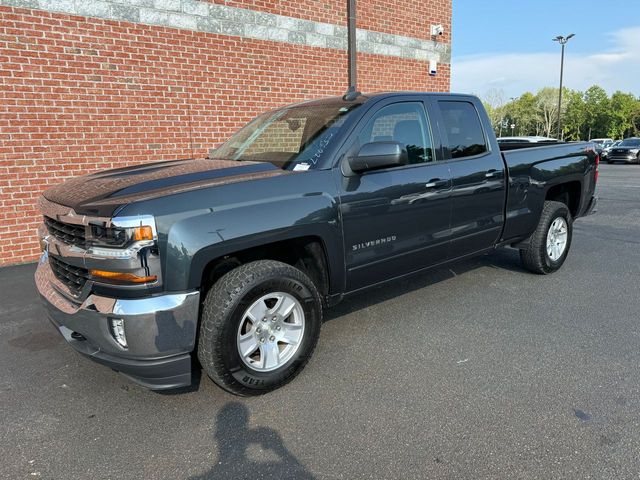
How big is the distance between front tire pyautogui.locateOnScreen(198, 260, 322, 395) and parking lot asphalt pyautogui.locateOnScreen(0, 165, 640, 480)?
0.57 ft

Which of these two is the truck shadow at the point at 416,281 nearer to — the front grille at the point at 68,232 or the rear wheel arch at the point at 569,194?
the rear wheel arch at the point at 569,194

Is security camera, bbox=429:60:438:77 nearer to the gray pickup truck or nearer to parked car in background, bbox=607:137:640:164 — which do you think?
the gray pickup truck

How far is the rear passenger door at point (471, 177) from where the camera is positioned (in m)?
4.03

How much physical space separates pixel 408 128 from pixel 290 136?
3.19ft

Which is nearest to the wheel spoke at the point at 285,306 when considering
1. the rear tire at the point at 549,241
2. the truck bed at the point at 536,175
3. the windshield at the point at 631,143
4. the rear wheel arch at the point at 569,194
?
the truck bed at the point at 536,175

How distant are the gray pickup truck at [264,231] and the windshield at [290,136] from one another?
2 cm

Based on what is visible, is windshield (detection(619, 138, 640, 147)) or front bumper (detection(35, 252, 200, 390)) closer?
front bumper (detection(35, 252, 200, 390))

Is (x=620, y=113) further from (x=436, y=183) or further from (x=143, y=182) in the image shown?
(x=143, y=182)

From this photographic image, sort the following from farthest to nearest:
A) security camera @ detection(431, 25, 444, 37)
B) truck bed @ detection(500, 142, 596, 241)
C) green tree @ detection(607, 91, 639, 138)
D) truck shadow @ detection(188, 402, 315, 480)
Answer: green tree @ detection(607, 91, 639, 138) < security camera @ detection(431, 25, 444, 37) < truck bed @ detection(500, 142, 596, 241) < truck shadow @ detection(188, 402, 315, 480)

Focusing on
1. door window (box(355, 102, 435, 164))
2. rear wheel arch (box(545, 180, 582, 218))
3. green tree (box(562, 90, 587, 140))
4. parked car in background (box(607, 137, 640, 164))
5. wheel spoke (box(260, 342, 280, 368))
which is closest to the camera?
wheel spoke (box(260, 342, 280, 368))

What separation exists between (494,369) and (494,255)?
3300mm

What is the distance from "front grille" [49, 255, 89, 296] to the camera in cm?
269

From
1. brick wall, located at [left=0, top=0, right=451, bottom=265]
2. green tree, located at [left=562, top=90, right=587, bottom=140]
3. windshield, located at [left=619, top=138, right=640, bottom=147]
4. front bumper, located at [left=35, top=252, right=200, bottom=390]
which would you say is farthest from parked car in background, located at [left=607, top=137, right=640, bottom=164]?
green tree, located at [left=562, top=90, right=587, bottom=140]

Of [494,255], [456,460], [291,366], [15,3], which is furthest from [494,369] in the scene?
[15,3]
